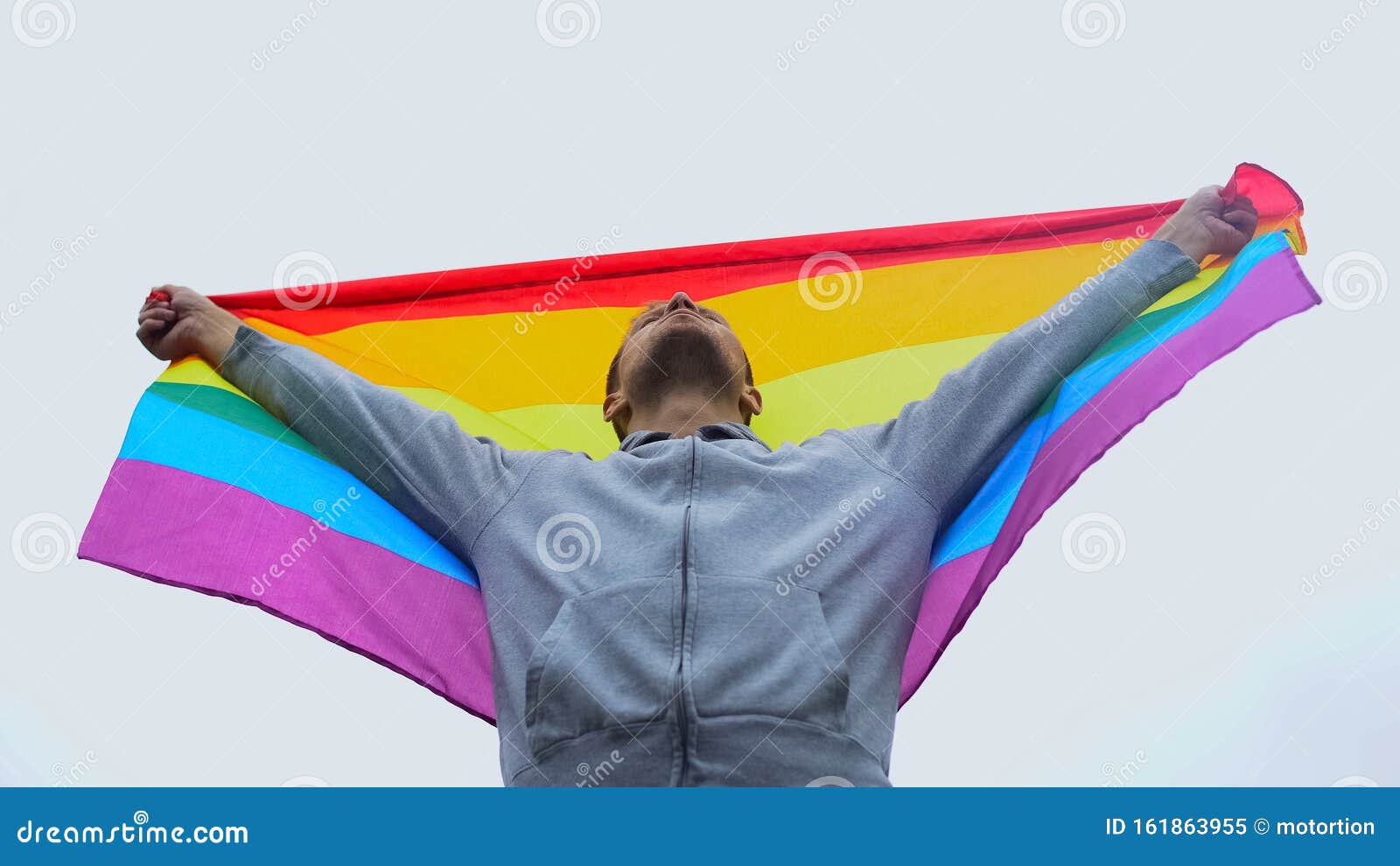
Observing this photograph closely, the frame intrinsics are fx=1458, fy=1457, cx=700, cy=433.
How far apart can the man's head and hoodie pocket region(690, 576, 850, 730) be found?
105 cm

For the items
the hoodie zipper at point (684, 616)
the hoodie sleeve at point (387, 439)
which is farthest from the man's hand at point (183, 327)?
the hoodie zipper at point (684, 616)

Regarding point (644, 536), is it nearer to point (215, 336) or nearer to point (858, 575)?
point (858, 575)

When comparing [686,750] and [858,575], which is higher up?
[858,575]

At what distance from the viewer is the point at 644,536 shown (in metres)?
3.58

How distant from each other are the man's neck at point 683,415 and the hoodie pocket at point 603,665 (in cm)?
98

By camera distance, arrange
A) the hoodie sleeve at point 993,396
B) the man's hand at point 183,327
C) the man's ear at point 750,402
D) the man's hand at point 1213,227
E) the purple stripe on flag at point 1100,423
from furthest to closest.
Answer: the man's ear at point 750,402 < the man's hand at point 183,327 < the man's hand at point 1213,227 < the hoodie sleeve at point 993,396 < the purple stripe on flag at point 1100,423

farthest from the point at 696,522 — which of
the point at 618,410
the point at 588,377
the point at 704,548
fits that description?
the point at 588,377

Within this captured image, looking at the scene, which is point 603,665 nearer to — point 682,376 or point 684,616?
point 684,616

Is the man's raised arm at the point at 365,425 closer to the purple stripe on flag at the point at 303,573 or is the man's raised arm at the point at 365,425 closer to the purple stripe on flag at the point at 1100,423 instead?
the purple stripe on flag at the point at 303,573

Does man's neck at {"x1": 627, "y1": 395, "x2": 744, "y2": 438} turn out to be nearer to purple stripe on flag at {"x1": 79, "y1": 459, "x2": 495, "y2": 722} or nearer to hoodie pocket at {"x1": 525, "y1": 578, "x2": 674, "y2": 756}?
purple stripe on flag at {"x1": 79, "y1": 459, "x2": 495, "y2": 722}

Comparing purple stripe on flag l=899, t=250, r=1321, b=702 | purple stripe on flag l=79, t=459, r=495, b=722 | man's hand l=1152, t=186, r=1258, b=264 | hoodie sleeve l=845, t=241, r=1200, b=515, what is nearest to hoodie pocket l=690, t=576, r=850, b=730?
purple stripe on flag l=899, t=250, r=1321, b=702

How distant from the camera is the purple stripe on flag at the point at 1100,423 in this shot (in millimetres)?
3717

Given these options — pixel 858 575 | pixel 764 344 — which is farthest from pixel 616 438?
pixel 858 575
